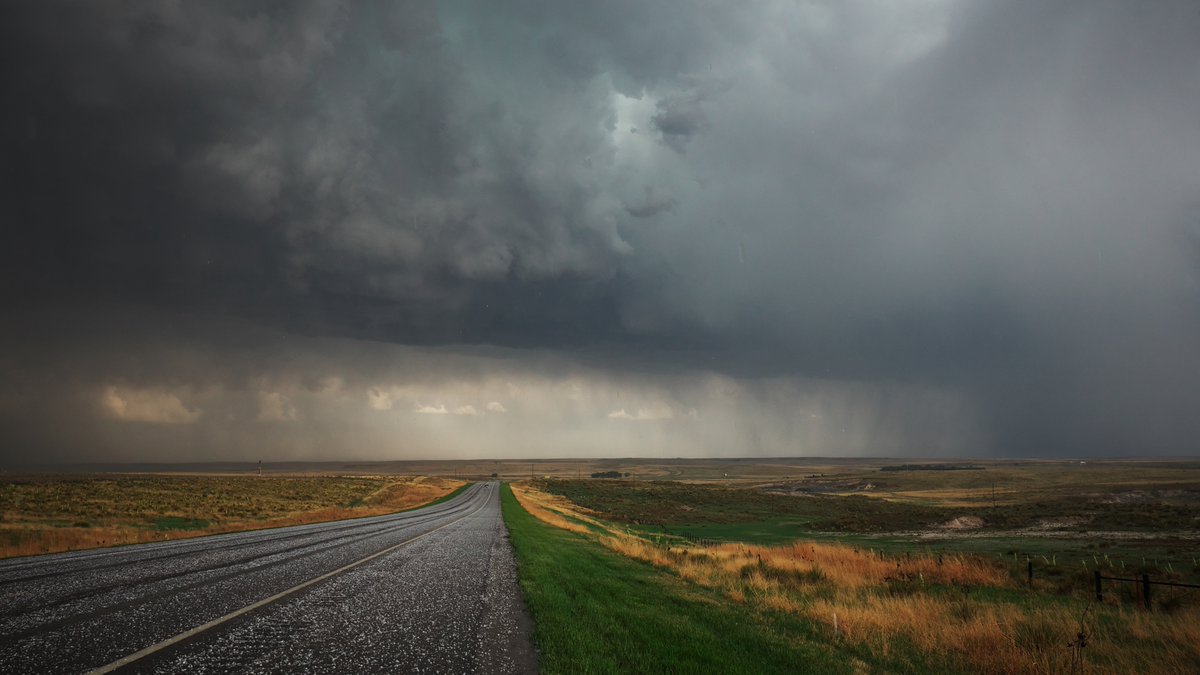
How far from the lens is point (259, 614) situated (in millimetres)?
9883

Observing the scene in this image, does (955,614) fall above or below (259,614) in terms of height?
below

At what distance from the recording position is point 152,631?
8.48 metres

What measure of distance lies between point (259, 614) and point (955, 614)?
17225 millimetres

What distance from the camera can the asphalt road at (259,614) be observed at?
24.0 feet

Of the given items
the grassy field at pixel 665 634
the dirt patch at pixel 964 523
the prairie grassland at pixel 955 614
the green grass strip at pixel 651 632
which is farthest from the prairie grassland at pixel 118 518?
the dirt patch at pixel 964 523

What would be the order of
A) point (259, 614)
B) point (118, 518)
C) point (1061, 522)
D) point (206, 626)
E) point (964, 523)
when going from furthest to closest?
point (964, 523)
point (1061, 522)
point (118, 518)
point (259, 614)
point (206, 626)

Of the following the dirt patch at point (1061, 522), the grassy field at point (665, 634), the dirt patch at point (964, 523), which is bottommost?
the dirt patch at point (964, 523)

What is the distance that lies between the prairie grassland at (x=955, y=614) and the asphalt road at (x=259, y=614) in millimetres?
7931

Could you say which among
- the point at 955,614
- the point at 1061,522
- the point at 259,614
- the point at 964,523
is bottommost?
the point at 964,523

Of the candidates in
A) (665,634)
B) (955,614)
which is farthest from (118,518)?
(955,614)

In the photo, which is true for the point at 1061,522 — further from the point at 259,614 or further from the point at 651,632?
the point at 259,614

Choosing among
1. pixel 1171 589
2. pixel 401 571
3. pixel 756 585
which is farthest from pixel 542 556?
pixel 1171 589

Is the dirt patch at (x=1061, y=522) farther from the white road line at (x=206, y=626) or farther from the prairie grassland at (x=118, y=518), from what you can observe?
the prairie grassland at (x=118, y=518)

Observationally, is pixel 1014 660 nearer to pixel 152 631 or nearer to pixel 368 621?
pixel 368 621
